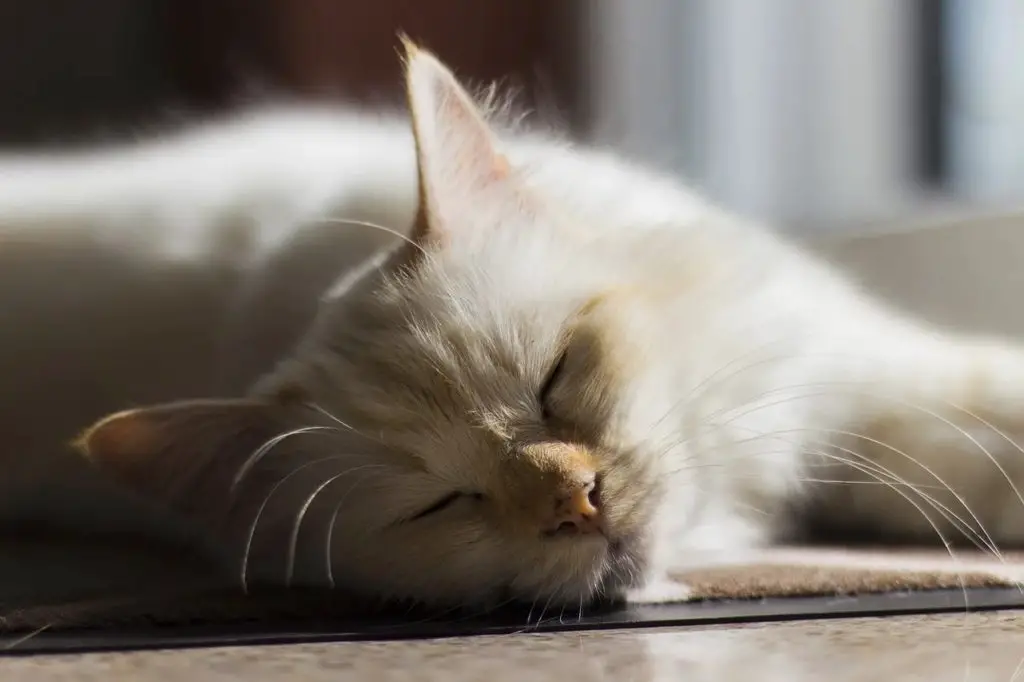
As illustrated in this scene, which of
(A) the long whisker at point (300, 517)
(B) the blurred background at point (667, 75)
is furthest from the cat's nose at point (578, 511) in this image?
(B) the blurred background at point (667, 75)

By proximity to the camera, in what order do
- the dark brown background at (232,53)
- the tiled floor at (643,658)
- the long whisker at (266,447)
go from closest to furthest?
the tiled floor at (643,658)
the long whisker at (266,447)
the dark brown background at (232,53)

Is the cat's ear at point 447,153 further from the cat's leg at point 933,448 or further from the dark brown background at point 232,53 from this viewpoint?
the dark brown background at point 232,53

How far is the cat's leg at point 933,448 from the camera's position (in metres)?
1.00

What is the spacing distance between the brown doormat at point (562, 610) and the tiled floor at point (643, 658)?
3 cm

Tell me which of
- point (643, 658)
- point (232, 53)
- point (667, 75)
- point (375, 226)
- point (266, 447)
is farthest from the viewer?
point (667, 75)

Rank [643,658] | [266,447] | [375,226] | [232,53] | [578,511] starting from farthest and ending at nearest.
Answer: [232,53], [375,226], [266,447], [578,511], [643,658]

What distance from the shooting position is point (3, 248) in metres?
1.38

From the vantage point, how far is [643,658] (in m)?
0.73

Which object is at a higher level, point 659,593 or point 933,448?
point 933,448

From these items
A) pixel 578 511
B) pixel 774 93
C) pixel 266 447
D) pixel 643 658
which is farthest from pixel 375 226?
pixel 774 93

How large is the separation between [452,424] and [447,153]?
0.87 ft

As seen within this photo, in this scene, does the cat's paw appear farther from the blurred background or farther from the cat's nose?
the blurred background

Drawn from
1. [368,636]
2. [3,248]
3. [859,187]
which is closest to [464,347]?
[368,636]

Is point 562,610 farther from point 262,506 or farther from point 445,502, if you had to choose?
point 262,506
